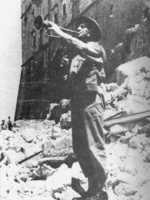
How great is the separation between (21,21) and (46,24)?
6.74 feet

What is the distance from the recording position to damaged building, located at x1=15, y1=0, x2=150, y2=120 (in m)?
5.15

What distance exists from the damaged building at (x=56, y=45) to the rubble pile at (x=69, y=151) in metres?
0.19

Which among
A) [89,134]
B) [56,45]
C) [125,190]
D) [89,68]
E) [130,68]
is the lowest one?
[125,190]

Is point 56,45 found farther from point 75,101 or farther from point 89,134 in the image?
point 89,134

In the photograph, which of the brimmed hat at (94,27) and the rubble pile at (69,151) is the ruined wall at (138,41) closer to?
the rubble pile at (69,151)

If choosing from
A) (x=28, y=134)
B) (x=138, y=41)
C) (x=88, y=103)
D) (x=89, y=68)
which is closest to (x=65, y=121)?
(x=28, y=134)

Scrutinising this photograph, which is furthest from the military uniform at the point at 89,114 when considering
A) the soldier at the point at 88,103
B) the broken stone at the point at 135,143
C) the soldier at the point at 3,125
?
the soldier at the point at 3,125

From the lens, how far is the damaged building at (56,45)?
16.9 ft

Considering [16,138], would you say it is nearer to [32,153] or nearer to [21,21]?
[32,153]

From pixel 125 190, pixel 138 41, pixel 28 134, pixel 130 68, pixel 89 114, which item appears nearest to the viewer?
pixel 125 190

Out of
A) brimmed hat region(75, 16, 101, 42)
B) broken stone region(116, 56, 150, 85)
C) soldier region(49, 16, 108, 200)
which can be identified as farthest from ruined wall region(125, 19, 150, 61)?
soldier region(49, 16, 108, 200)

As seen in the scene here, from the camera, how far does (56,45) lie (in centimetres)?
557

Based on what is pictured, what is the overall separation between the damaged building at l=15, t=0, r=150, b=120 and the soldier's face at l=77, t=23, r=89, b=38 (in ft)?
1.99

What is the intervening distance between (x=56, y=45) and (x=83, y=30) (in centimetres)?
129
